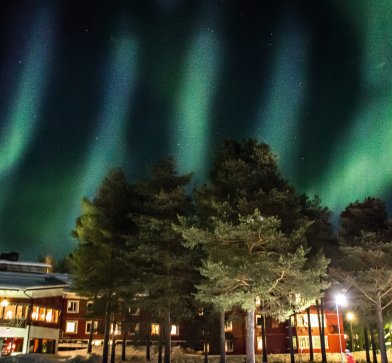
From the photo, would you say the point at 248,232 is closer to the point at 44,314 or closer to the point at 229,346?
the point at 44,314

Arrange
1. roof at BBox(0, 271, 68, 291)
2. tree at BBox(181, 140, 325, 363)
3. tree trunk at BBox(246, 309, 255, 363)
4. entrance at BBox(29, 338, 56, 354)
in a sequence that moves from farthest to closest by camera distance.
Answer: entrance at BBox(29, 338, 56, 354) < roof at BBox(0, 271, 68, 291) < tree trunk at BBox(246, 309, 255, 363) < tree at BBox(181, 140, 325, 363)

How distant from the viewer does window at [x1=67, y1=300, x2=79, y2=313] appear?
55812 mm

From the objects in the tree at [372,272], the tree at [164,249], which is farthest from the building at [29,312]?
the tree at [372,272]

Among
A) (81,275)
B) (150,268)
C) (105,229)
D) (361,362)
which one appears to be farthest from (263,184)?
(361,362)

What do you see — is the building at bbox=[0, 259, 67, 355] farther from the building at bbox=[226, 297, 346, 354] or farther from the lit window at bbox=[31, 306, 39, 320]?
the building at bbox=[226, 297, 346, 354]

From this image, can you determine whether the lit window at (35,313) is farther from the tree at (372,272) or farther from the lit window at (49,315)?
the tree at (372,272)

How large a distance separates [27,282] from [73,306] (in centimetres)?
1223

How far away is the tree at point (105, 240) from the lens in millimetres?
35094

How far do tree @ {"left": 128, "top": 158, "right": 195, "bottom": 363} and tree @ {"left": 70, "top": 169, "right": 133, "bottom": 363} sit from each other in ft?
13.0

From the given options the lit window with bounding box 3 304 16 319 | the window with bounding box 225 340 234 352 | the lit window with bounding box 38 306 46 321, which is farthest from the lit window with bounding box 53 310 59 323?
the window with bounding box 225 340 234 352

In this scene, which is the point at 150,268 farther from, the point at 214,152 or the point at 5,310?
the point at 5,310

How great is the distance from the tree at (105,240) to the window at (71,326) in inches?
773

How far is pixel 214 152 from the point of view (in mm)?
30969

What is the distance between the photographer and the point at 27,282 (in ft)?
149
